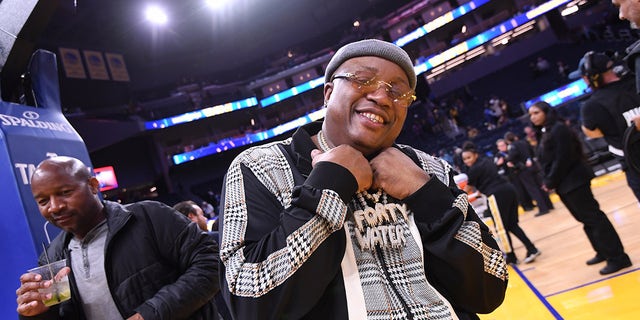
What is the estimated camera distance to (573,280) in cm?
420

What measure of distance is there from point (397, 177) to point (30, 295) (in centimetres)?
141

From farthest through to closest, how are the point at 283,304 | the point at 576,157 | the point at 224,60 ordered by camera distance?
the point at 224,60, the point at 576,157, the point at 283,304

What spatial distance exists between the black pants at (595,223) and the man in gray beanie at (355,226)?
362cm

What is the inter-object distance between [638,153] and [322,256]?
2.32 metres

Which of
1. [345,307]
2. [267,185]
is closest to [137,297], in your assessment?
[267,185]

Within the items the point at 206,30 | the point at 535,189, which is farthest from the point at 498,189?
the point at 206,30

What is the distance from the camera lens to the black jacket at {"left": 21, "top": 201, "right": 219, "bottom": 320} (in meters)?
1.83

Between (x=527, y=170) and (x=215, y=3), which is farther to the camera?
(x=215, y=3)

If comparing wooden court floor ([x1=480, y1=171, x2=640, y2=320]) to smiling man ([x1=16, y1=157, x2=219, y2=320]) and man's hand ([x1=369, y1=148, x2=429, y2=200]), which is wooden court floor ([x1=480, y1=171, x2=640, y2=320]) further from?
smiling man ([x1=16, y1=157, x2=219, y2=320])

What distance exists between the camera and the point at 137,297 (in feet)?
6.09

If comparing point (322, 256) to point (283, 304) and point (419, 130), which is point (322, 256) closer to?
point (283, 304)

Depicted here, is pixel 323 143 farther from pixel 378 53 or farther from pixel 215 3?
pixel 215 3

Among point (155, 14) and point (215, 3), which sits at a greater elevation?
point (215, 3)

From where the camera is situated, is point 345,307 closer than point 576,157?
Yes
